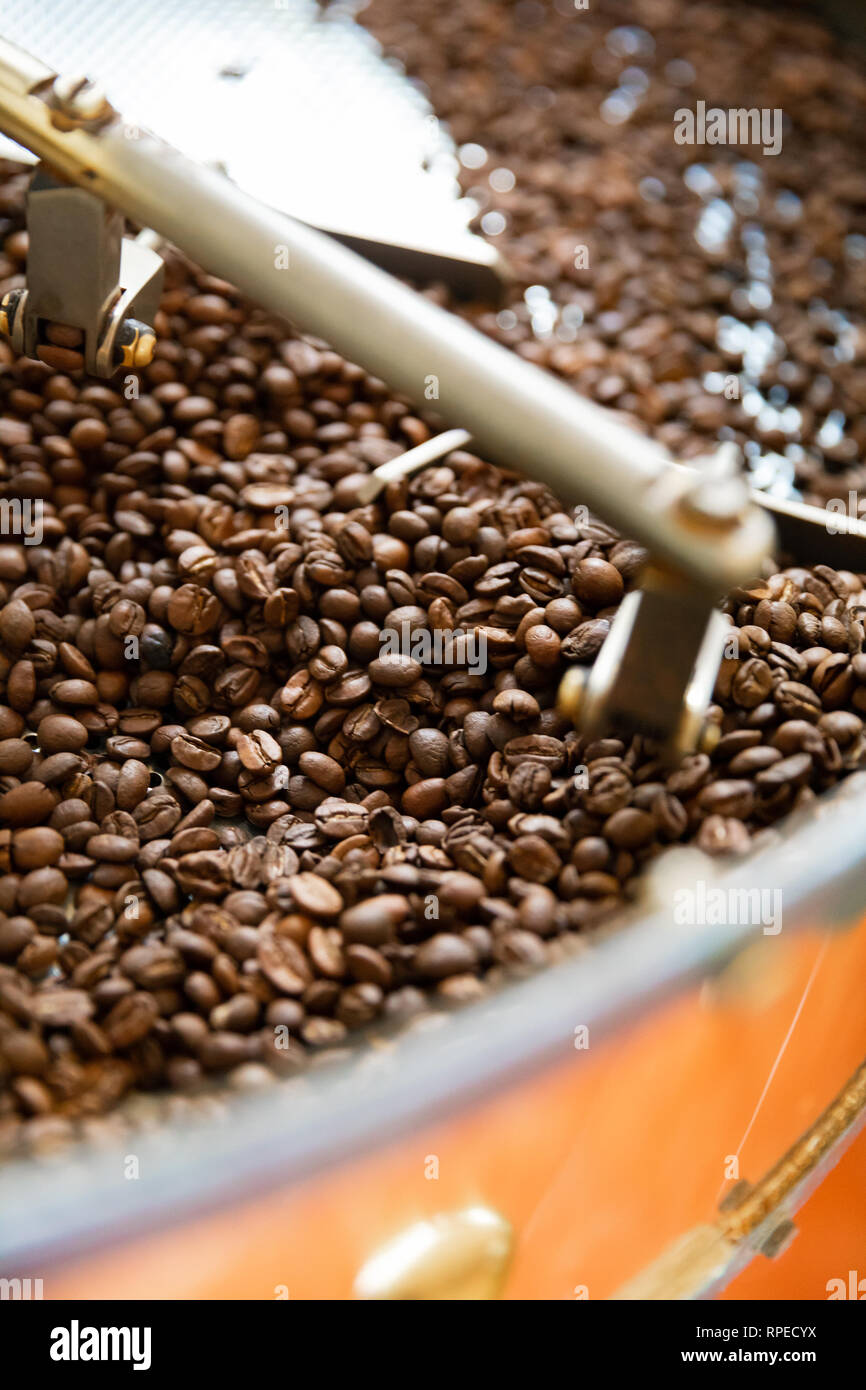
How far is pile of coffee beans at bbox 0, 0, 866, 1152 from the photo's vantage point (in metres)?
0.79

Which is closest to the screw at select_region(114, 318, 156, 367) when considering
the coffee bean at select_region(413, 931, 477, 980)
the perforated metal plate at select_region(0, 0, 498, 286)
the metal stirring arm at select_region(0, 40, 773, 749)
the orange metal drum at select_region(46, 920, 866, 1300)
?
the metal stirring arm at select_region(0, 40, 773, 749)

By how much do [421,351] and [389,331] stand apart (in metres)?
0.03

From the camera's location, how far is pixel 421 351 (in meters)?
0.76

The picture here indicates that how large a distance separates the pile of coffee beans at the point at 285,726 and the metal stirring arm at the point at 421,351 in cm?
14

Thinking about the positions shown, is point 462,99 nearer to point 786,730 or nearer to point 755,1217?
point 786,730

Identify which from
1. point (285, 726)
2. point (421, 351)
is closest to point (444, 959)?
point (285, 726)

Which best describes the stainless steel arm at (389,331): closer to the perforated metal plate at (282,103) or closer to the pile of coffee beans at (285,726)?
the pile of coffee beans at (285,726)

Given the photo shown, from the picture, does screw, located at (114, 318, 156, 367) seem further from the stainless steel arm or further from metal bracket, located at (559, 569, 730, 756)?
metal bracket, located at (559, 569, 730, 756)

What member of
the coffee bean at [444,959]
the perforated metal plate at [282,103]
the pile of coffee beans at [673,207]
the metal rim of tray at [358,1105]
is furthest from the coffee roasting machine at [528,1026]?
the pile of coffee beans at [673,207]

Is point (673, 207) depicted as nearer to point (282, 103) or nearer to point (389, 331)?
point (282, 103)

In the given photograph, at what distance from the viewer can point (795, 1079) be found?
28.5 inches

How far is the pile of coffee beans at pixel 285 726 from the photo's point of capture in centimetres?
79

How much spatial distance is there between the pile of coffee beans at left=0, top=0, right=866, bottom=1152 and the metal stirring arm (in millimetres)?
142

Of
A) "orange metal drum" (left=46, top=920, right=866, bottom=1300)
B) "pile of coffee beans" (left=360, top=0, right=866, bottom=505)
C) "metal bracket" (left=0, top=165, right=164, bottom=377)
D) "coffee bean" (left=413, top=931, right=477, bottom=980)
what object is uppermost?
"pile of coffee beans" (left=360, top=0, right=866, bottom=505)
